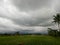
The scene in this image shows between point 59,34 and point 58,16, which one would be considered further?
point 58,16

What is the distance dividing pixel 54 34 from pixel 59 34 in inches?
95.6

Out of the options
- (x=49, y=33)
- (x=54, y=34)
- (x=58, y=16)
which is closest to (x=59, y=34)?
(x=54, y=34)

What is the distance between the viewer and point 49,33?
71.2 m

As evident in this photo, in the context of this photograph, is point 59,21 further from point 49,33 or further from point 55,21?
point 49,33

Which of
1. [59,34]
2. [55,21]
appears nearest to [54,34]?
[59,34]

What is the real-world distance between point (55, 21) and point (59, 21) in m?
2.24

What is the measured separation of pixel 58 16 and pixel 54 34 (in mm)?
11999

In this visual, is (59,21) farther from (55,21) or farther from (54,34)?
(54,34)

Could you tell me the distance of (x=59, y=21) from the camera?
73.8m

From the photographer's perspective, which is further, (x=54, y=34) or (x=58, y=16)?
(x=58, y=16)

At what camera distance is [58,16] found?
239 feet

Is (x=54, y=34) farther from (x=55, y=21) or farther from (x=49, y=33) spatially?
(x=55, y=21)

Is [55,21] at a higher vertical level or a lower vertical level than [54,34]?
higher

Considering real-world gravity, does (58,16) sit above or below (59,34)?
above
